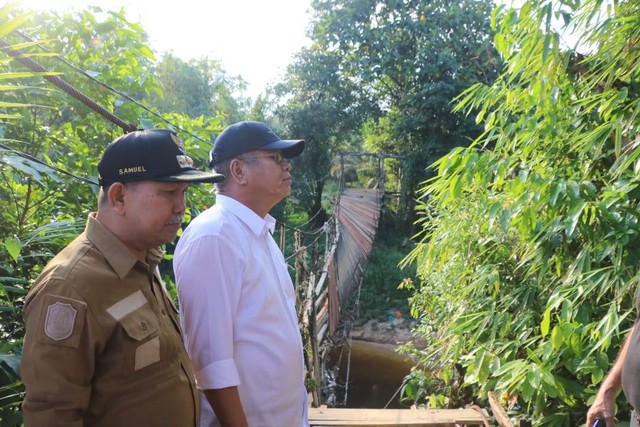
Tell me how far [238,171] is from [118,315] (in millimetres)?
488

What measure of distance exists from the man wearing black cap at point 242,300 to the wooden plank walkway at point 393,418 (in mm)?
893

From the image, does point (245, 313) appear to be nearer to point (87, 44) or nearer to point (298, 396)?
point (298, 396)

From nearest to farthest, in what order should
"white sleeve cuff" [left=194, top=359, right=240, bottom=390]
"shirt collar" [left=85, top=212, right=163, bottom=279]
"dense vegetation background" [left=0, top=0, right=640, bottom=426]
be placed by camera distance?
"shirt collar" [left=85, top=212, right=163, bottom=279], "white sleeve cuff" [left=194, top=359, right=240, bottom=390], "dense vegetation background" [left=0, top=0, right=640, bottom=426]

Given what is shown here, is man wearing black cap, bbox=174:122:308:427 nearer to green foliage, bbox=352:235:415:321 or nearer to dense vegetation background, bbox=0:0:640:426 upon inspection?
dense vegetation background, bbox=0:0:640:426

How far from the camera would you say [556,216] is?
6.03 ft

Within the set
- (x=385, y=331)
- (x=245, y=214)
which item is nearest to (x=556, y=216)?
(x=245, y=214)

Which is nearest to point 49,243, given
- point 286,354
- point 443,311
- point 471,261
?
point 286,354

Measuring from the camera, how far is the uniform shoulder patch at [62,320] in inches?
29.3

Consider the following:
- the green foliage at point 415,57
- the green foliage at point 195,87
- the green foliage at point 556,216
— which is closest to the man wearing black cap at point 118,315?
the green foliage at point 556,216

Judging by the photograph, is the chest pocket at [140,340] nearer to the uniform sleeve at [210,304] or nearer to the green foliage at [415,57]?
the uniform sleeve at [210,304]

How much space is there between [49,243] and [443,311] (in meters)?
2.09

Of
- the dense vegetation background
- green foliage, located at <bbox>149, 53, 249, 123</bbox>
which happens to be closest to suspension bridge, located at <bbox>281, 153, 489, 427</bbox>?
the dense vegetation background

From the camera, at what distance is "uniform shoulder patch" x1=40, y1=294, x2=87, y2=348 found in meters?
0.74

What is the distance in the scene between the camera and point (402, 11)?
933cm
